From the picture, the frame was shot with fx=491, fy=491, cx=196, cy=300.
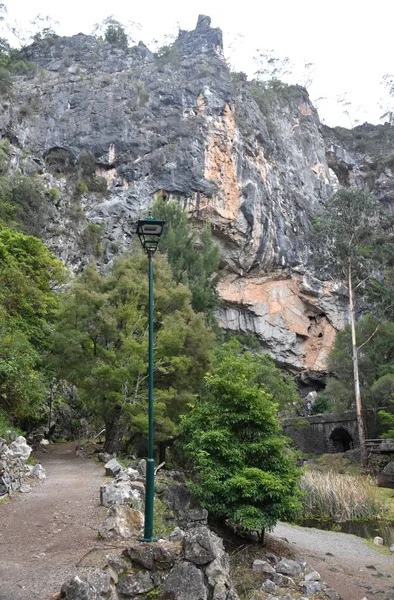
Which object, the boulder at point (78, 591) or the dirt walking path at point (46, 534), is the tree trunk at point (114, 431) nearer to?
the dirt walking path at point (46, 534)

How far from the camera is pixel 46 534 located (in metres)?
6.86

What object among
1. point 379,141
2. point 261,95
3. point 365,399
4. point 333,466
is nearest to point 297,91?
point 261,95

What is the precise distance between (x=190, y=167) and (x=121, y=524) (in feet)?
101

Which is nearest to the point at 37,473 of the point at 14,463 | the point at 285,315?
the point at 14,463

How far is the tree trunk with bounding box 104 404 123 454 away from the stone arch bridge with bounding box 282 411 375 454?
15.9 meters

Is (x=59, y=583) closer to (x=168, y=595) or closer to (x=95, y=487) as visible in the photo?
(x=168, y=595)

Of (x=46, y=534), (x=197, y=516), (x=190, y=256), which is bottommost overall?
(x=197, y=516)

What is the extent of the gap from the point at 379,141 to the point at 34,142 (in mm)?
41539

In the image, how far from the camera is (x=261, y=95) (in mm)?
49000

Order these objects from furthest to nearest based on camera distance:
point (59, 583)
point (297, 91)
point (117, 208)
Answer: point (297, 91) < point (117, 208) < point (59, 583)

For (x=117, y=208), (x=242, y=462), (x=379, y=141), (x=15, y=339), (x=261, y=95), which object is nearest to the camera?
(x=242, y=462)

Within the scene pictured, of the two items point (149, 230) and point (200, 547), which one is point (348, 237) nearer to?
point (149, 230)

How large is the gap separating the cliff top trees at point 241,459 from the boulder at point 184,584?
7.93 feet

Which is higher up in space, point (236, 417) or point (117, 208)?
point (117, 208)
